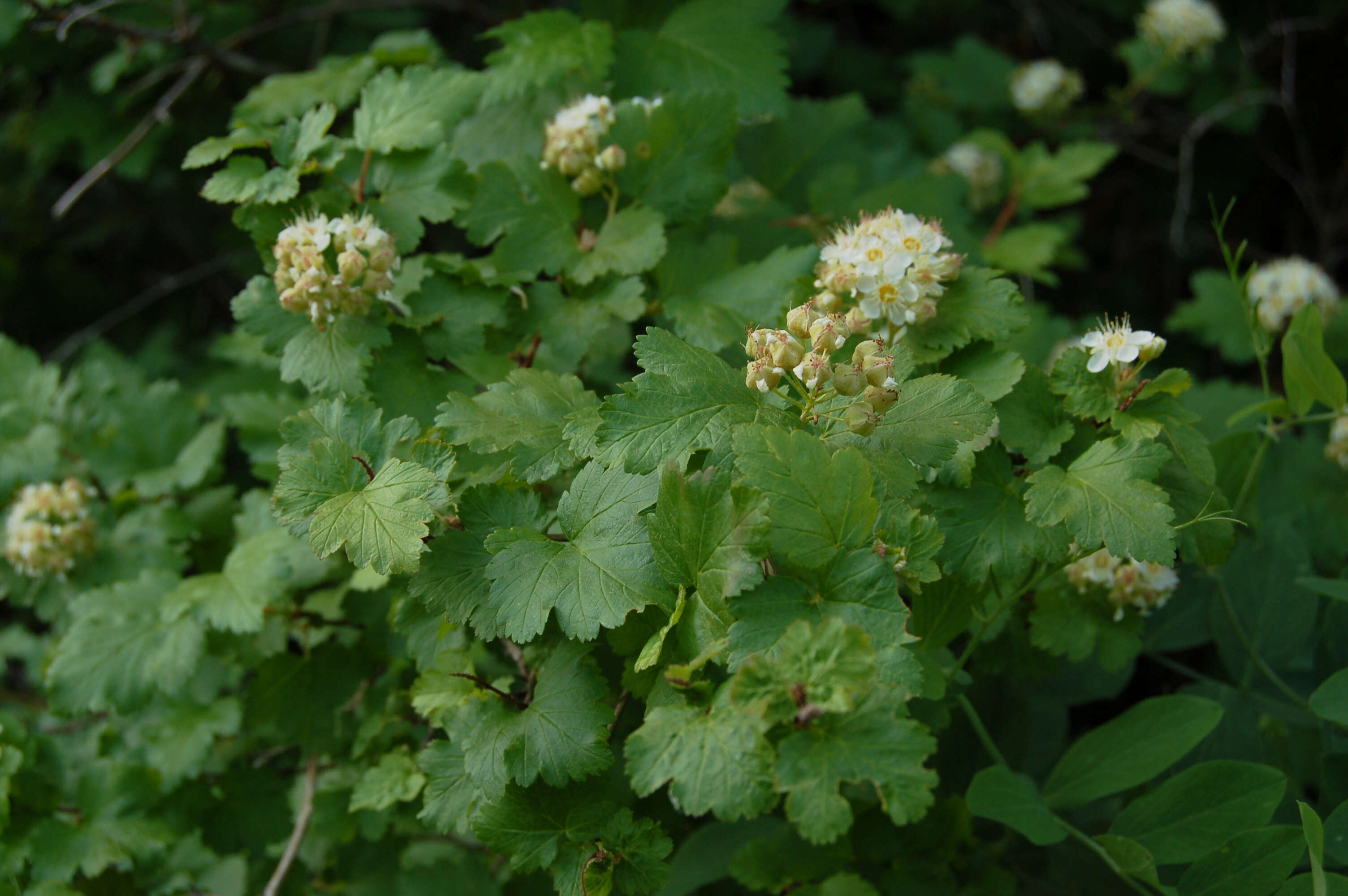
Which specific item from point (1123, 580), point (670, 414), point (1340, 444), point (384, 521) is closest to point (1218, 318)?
point (1340, 444)

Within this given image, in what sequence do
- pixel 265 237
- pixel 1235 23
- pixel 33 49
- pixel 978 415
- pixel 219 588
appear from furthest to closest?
1. pixel 1235 23
2. pixel 33 49
3. pixel 219 588
4. pixel 265 237
5. pixel 978 415

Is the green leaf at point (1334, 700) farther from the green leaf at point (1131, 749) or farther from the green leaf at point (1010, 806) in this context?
the green leaf at point (1010, 806)

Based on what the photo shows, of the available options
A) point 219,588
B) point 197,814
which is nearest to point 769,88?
point 219,588

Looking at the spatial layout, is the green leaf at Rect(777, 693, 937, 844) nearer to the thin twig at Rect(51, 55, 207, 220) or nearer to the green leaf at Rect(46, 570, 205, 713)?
the green leaf at Rect(46, 570, 205, 713)

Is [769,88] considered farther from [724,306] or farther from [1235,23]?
[1235,23]

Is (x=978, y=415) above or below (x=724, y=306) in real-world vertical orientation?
above

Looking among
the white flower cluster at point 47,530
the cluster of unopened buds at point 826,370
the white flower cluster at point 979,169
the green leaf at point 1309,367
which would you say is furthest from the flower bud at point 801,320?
the white flower cluster at point 979,169

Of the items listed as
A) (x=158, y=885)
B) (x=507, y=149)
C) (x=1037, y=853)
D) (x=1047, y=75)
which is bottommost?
(x=158, y=885)
